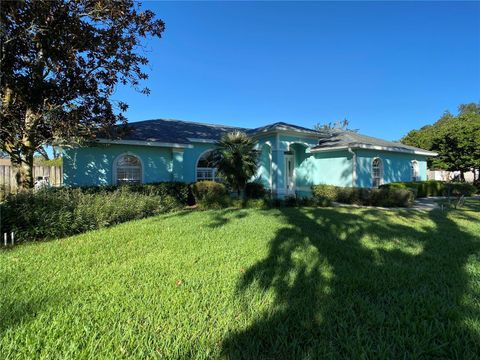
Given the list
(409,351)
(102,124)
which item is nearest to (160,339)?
(409,351)

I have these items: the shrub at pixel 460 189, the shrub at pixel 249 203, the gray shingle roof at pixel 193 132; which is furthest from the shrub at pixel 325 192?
the shrub at pixel 460 189

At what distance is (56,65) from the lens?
7.81m

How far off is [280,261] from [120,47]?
851cm

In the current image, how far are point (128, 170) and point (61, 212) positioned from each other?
686 cm

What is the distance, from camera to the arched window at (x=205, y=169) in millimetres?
15469

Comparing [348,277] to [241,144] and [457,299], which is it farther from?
[241,144]

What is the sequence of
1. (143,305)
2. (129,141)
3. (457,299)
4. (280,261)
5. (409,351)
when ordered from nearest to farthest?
(409,351), (143,305), (457,299), (280,261), (129,141)

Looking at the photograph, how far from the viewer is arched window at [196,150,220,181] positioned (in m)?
15.5

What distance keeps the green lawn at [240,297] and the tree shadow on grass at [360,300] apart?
0.05 feet

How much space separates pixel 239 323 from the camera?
2611 mm

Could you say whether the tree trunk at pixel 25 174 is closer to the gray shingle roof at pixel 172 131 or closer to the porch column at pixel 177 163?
the gray shingle roof at pixel 172 131

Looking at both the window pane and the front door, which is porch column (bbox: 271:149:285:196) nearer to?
the front door

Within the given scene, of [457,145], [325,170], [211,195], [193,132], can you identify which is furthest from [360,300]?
[457,145]

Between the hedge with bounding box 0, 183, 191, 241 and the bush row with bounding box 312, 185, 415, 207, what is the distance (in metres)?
8.42
